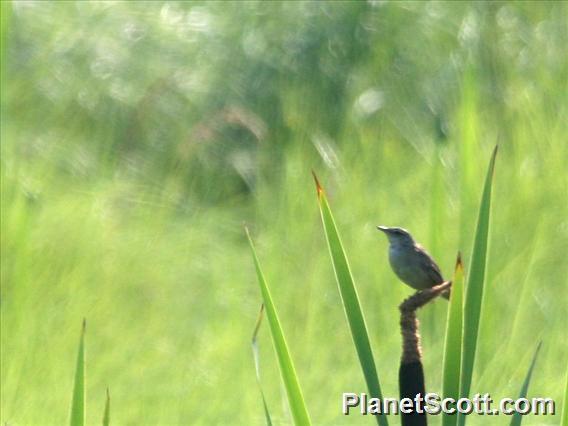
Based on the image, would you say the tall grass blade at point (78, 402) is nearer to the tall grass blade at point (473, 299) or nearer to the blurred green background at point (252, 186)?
the tall grass blade at point (473, 299)

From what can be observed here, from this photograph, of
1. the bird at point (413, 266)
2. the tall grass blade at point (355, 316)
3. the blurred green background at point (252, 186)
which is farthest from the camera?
the blurred green background at point (252, 186)

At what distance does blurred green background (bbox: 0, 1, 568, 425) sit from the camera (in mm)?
2637

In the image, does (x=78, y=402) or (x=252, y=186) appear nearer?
(x=78, y=402)

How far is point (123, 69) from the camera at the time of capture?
4.20m

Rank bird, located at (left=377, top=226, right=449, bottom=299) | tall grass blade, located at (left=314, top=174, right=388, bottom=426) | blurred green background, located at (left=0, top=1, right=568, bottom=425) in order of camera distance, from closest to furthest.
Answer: tall grass blade, located at (left=314, top=174, right=388, bottom=426) → bird, located at (left=377, top=226, right=449, bottom=299) → blurred green background, located at (left=0, top=1, right=568, bottom=425)

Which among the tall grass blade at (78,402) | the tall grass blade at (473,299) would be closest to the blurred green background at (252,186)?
the tall grass blade at (473,299)

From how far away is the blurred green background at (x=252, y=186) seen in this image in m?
2.64

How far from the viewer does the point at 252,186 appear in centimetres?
381

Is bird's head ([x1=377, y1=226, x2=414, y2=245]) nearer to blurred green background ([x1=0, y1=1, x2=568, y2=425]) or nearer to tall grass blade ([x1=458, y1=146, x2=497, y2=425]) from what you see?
blurred green background ([x1=0, y1=1, x2=568, y2=425])

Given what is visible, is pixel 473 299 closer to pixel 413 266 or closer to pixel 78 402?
pixel 78 402

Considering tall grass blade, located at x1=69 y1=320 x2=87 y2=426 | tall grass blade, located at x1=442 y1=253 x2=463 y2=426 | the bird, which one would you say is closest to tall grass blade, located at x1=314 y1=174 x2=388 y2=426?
tall grass blade, located at x1=442 y1=253 x2=463 y2=426

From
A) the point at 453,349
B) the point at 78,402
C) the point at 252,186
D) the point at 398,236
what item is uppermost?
the point at 453,349

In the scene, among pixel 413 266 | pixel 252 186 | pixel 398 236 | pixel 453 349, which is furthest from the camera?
pixel 252 186

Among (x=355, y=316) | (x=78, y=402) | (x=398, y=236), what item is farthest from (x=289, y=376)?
(x=398, y=236)
